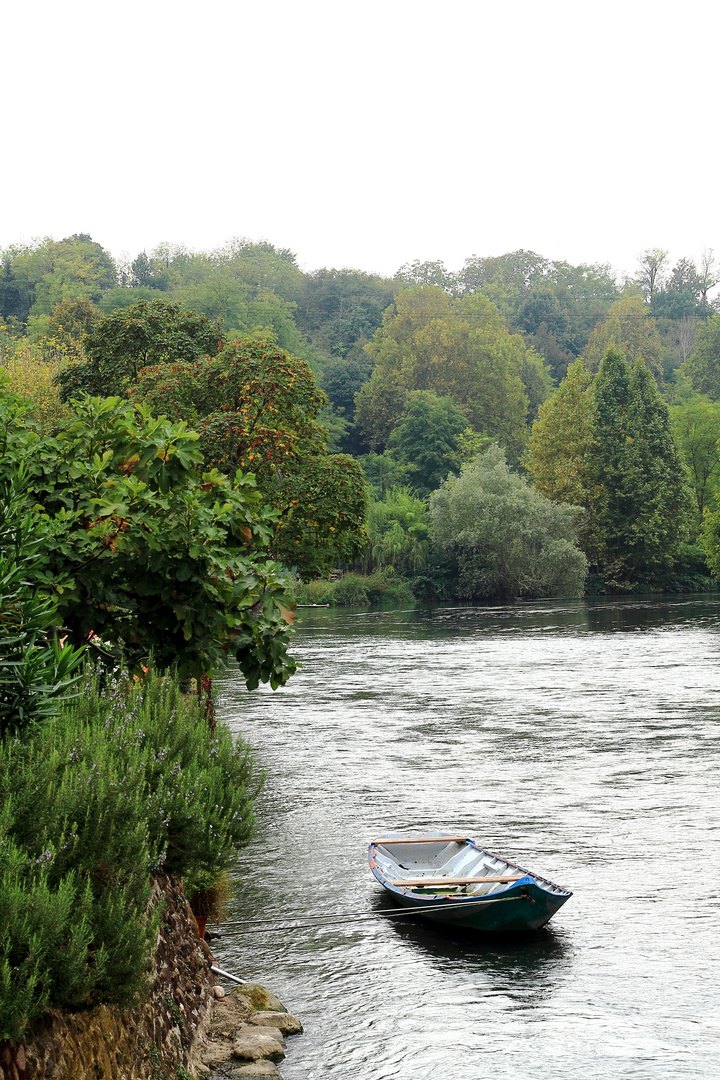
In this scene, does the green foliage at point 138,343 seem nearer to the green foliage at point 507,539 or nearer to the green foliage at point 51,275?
the green foliage at point 507,539

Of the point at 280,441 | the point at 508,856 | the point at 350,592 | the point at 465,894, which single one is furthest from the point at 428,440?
the point at 465,894

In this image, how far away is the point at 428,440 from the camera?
99.4m

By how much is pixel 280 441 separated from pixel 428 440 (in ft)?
240

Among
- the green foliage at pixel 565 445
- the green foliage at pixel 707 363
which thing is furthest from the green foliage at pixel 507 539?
the green foliage at pixel 707 363

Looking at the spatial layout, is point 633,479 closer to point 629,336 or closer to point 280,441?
point 629,336

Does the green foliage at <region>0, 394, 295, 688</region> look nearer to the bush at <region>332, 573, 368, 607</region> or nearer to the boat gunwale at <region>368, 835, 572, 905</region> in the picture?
the boat gunwale at <region>368, 835, 572, 905</region>

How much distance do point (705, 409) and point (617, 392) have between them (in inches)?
375

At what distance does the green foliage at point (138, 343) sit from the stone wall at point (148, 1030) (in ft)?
93.4

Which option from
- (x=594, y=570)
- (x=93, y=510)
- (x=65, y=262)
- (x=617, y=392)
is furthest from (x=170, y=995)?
(x=65, y=262)

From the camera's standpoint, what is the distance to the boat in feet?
44.8

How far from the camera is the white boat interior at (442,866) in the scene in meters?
14.6

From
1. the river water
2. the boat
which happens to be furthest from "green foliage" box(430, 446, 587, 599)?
the boat

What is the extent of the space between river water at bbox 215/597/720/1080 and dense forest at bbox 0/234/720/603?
5449 mm

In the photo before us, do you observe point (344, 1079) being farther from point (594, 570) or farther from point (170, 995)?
point (594, 570)
